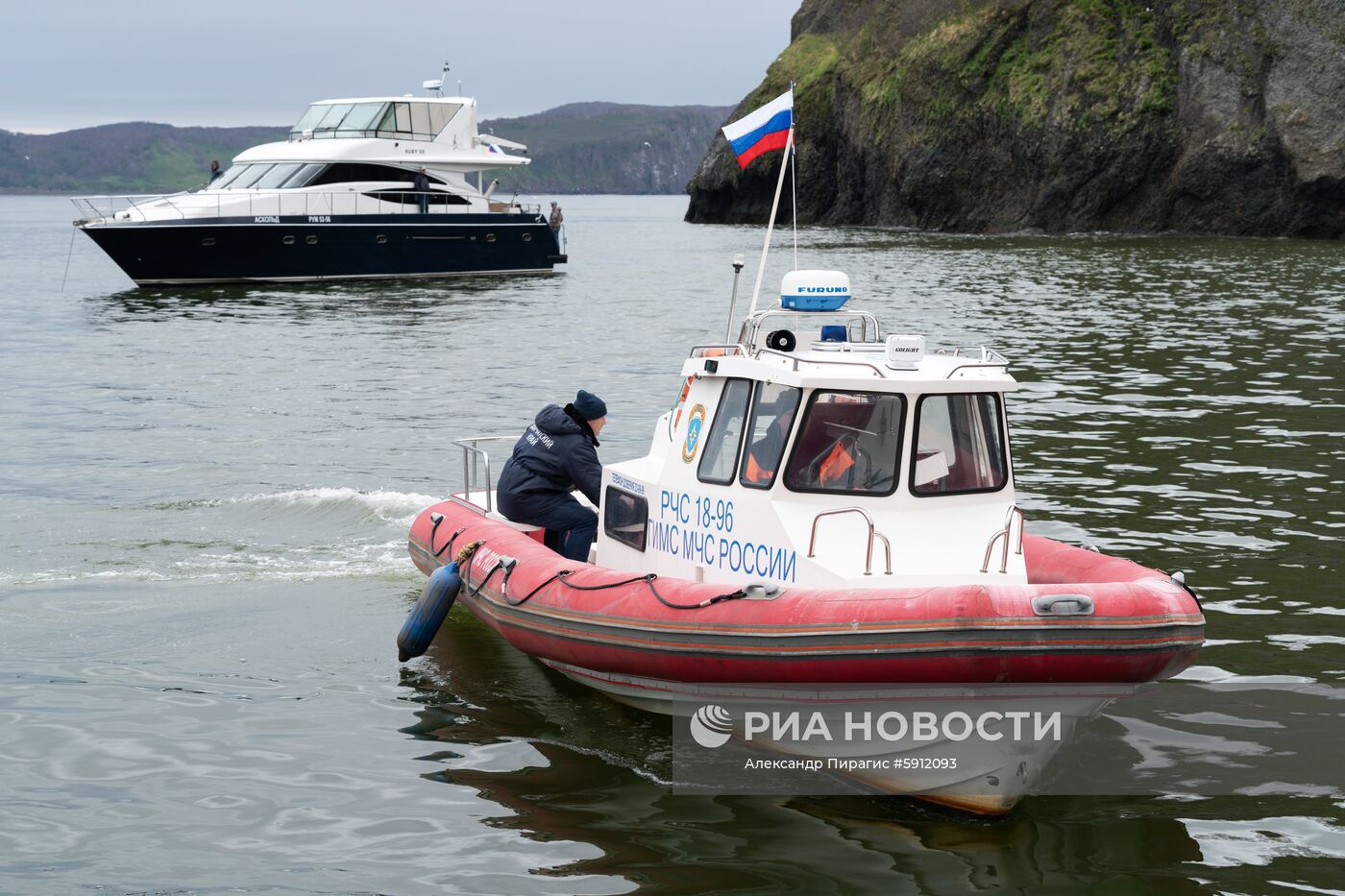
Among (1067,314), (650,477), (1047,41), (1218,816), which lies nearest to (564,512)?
(650,477)

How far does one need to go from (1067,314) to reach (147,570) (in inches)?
783

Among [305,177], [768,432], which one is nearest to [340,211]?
[305,177]

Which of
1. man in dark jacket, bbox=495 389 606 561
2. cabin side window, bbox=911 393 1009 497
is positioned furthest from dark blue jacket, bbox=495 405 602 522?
cabin side window, bbox=911 393 1009 497

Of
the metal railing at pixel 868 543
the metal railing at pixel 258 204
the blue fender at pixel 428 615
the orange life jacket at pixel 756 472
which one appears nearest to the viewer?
the metal railing at pixel 868 543

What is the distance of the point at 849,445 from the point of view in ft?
26.4

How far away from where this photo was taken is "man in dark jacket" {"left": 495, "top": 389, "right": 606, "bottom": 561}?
401 inches

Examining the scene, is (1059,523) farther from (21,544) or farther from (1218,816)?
(21,544)

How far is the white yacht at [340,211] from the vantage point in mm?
37438

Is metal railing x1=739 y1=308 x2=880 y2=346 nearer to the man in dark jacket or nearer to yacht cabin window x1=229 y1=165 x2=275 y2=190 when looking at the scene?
the man in dark jacket

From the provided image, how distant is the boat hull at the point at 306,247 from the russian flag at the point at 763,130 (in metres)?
29.6

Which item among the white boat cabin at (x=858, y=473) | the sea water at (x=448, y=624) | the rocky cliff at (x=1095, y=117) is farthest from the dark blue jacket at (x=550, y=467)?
the rocky cliff at (x=1095, y=117)

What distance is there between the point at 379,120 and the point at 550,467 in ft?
105

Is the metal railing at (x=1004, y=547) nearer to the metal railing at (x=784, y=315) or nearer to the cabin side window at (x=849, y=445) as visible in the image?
the cabin side window at (x=849, y=445)

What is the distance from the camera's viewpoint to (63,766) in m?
7.97
